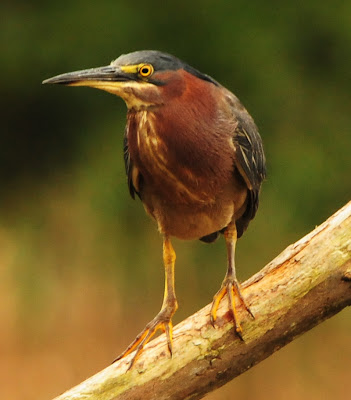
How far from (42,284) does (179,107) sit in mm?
2654

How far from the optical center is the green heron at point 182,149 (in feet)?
9.48

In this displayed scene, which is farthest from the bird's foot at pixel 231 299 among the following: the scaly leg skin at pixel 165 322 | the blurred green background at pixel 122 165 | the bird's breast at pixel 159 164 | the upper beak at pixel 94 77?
the blurred green background at pixel 122 165

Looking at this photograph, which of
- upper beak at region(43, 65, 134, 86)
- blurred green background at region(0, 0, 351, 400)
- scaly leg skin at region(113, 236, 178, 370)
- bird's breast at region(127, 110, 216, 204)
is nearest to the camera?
upper beak at region(43, 65, 134, 86)

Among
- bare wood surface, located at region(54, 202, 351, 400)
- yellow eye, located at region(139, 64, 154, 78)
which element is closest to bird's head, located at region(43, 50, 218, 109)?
yellow eye, located at region(139, 64, 154, 78)

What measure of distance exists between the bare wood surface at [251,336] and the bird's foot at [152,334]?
19 mm

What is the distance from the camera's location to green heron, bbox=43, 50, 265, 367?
2.89m

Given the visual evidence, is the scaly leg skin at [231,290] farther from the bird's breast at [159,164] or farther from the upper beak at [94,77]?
the upper beak at [94,77]

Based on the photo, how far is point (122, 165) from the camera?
17.6 ft

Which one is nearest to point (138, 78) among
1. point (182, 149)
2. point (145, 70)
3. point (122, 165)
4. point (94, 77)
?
point (145, 70)

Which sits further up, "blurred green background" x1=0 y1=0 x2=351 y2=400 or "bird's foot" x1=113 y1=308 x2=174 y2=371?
"blurred green background" x1=0 y1=0 x2=351 y2=400

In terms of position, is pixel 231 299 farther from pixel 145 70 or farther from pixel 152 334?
pixel 145 70

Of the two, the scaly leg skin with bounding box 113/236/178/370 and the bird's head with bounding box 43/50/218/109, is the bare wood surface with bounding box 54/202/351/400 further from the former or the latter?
the bird's head with bounding box 43/50/218/109

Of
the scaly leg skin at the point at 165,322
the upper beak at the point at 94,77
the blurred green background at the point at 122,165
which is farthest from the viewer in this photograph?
the blurred green background at the point at 122,165

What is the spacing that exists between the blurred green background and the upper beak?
2487 mm
